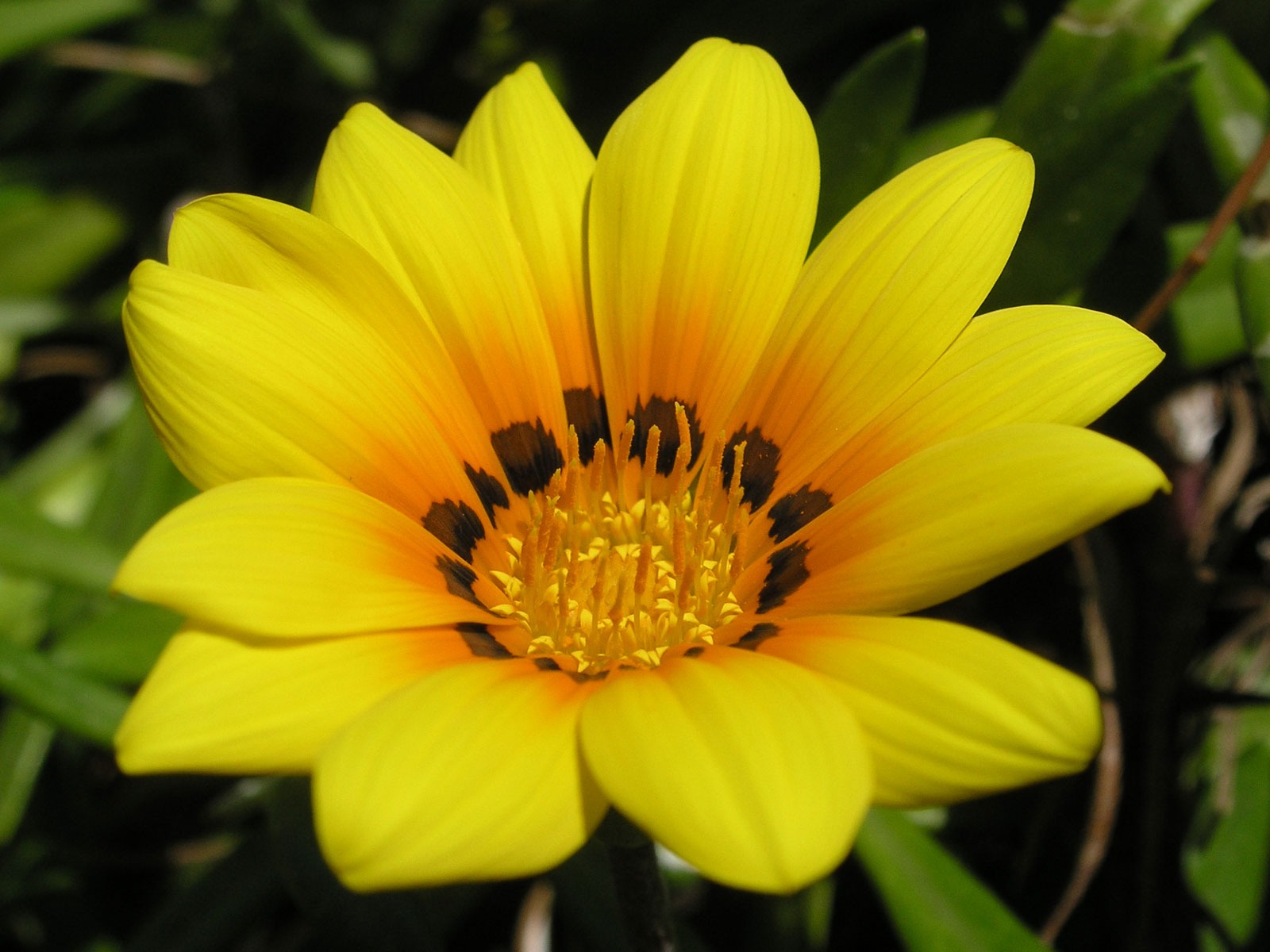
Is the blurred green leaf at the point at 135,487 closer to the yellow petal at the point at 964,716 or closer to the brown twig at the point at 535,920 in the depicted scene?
the brown twig at the point at 535,920

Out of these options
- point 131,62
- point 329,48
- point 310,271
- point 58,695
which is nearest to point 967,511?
point 310,271

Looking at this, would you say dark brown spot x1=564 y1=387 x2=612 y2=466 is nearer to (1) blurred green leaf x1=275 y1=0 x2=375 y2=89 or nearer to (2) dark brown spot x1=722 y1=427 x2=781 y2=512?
(2) dark brown spot x1=722 y1=427 x2=781 y2=512

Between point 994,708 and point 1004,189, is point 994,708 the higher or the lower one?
the lower one

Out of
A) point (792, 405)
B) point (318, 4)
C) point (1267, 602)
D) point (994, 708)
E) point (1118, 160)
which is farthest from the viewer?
point (318, 4)

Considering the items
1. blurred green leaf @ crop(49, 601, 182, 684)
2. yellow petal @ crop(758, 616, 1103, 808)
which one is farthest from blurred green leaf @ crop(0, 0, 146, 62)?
yellow petal @ crop(758, 616, 1103, 808)

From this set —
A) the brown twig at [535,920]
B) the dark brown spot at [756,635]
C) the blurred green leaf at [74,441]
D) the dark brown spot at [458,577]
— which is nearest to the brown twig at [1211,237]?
the dark brown spot at [756,635]

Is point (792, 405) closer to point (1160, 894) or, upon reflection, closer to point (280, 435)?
point (280, 435)

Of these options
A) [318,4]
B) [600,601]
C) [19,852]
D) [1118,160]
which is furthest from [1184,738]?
[318,4]
